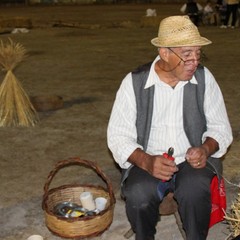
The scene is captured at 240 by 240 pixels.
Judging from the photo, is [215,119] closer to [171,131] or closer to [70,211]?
[171,131]

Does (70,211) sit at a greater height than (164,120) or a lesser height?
lesser

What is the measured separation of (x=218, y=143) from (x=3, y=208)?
151cm

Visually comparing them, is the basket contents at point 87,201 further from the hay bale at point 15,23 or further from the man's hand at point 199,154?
the hay bale at point 15,23


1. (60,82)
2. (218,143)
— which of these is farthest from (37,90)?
(218,143)

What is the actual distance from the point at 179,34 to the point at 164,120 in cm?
40

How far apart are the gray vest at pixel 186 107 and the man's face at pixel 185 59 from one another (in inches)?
3.5

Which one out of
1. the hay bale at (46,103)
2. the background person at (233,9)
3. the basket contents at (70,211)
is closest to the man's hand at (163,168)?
the basket contents at (70,211)

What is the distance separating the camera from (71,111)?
5.71m

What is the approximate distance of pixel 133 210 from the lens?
238 cm

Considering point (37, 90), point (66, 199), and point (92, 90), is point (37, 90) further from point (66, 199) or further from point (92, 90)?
point (66, 199)

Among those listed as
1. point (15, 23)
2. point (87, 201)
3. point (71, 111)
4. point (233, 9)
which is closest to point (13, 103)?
point (71, 111)

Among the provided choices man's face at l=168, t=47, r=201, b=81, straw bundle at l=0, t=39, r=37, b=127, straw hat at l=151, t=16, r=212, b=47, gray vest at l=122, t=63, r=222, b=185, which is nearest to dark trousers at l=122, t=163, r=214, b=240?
gray vest at l=122, t=63, r=222, b=185

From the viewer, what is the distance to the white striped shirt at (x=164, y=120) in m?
2.50

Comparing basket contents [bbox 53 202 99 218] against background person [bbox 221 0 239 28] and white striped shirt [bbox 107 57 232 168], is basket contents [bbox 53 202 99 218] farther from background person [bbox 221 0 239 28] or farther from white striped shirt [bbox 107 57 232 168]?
background person [bbox 221 0 239 28]
